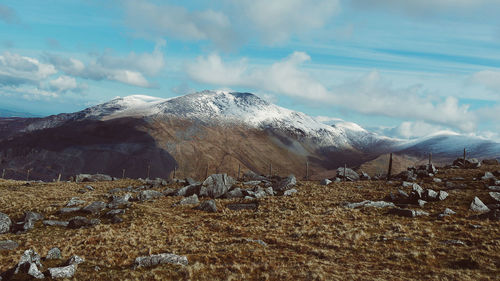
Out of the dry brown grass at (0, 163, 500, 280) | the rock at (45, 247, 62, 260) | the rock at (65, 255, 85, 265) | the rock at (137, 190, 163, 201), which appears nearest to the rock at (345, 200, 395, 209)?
the dry brown grass at (0, 163, 500, 280)

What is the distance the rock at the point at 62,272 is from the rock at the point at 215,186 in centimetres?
3420

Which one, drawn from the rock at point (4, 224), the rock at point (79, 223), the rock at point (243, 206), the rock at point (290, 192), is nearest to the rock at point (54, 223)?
the rock at point (79, 223)

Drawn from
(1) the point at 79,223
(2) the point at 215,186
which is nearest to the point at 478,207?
(2) the point at 215,186

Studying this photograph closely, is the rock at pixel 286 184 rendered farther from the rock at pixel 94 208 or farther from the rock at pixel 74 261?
the rock at pixel 74 261

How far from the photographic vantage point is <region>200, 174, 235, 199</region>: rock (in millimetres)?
52281

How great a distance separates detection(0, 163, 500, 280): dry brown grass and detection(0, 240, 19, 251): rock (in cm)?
55

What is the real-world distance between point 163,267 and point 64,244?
1234 cm

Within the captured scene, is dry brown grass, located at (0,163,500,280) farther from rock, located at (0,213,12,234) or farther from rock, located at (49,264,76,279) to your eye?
rock, located at (0,213,12,234)

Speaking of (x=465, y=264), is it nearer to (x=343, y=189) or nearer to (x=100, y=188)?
(x=343, y=189)

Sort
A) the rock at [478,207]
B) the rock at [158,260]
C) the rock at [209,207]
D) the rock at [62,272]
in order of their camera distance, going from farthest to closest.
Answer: the rock at [209,207] < the rock at [478,207] < the rock at [158,260] < the rock at [62,272]

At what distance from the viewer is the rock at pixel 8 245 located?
25030mm

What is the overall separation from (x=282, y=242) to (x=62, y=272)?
15905 millimetres

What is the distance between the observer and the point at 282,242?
26.3 meters

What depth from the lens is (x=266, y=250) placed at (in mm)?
23328
